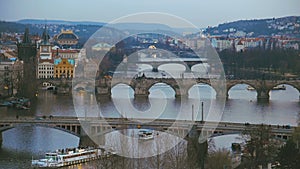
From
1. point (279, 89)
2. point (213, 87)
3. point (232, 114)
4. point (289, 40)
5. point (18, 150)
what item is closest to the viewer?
point (18, 150)

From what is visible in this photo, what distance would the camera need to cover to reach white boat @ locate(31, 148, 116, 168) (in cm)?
768

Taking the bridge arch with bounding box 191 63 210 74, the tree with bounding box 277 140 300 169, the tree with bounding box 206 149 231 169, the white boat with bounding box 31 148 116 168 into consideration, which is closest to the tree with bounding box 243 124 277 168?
the tree with bounding box 206 149 231 169

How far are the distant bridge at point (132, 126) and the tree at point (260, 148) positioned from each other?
32.9 inches

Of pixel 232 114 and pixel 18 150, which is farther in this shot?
pixel 232 114

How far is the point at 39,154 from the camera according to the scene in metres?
8.17

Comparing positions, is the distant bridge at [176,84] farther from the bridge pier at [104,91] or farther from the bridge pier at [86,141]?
the bridge pier at [86,141]

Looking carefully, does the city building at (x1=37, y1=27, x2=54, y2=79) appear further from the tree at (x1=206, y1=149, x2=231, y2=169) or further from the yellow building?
the tree at (x1=206, y1=149, x2=231, y2=169)

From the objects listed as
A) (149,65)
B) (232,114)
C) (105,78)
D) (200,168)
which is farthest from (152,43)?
(200,168)

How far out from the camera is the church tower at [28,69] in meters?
15.0

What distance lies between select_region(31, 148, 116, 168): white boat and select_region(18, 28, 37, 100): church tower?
266 inches

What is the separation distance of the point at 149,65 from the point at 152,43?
0.68m

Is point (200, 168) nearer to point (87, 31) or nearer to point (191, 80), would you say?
point (191, 80)

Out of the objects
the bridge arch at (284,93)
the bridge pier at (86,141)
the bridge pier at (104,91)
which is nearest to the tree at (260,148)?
the bridge pier at (86,141)

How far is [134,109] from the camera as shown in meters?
12.4
